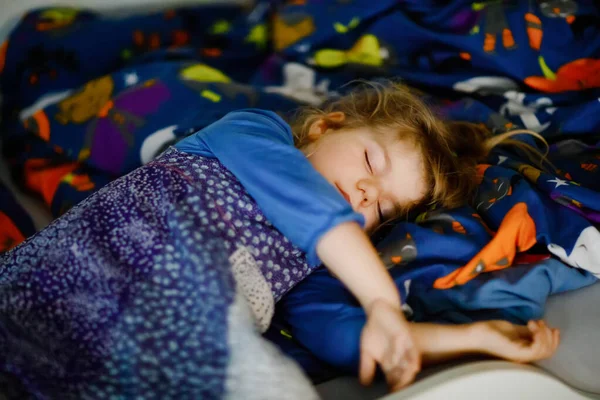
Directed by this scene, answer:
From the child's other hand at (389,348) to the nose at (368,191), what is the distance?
22 cm

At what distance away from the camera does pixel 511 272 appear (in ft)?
2.84

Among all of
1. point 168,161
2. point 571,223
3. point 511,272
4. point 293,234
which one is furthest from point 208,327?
point 571,223

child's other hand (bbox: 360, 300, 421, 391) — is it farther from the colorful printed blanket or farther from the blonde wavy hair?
the blonde wavy hair

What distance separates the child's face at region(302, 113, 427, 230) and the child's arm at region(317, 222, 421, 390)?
16 centimetres

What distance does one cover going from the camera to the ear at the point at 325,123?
40.0 inches

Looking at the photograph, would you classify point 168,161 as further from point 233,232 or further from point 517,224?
point 517,224

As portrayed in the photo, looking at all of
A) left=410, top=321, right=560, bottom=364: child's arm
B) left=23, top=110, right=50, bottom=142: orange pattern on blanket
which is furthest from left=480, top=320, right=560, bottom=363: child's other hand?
left=23, top=110, right=50, bottom=142: orange pattern on blanket

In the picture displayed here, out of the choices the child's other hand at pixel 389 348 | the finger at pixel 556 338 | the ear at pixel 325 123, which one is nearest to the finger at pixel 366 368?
the child's other hand at pixel 389 348

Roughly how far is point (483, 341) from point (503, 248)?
0.19m

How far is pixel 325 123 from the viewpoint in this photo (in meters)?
1.03

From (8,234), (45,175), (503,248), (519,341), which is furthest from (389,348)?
(45,175)

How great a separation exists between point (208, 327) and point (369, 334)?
196mm

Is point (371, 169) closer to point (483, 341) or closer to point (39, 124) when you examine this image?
point (483, 341)

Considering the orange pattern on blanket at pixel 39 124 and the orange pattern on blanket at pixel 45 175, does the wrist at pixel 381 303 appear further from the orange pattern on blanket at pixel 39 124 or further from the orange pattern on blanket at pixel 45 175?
the orange pattern on blanket at pixel 39 124
